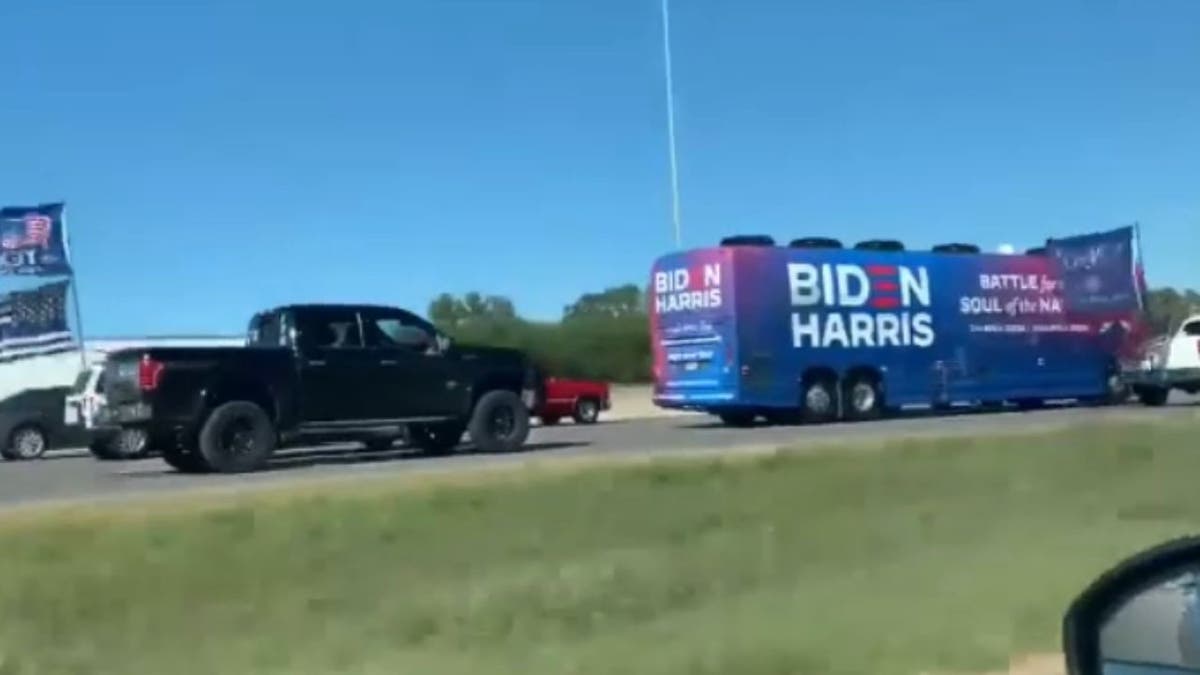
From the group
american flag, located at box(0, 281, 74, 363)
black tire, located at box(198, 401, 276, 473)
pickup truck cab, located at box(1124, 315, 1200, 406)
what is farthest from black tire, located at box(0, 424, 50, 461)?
pickup truck cab, located at box(1124, 315, 1200, 406)

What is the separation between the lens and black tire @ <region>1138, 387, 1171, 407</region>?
36562 mm

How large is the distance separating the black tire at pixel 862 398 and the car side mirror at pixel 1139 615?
1218 inches

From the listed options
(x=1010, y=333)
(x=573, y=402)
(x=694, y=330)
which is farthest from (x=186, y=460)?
(x=1010, y=333)

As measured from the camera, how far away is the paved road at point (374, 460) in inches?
757

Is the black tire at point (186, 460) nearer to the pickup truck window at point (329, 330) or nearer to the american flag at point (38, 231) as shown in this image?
the pickup truck window at point (329, 330)

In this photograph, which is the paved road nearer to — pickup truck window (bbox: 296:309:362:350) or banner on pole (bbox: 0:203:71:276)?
pickup truck window (bbox: 296:309:362:350)

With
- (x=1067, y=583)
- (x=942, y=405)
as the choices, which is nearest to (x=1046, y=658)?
(x=1067, y=583)

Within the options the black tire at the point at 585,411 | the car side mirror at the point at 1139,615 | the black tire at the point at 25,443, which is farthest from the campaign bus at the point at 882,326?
the car side mirror at the point at 1139,615

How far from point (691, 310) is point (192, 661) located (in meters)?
25.1

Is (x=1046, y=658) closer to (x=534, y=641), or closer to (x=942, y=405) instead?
(x=534, y=641)

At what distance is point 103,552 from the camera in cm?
1216

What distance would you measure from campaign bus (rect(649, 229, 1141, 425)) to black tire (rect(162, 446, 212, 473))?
12746mm

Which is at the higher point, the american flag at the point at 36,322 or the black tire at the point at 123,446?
the american flag at the point at 36,322

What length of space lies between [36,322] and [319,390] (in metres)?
21.4
